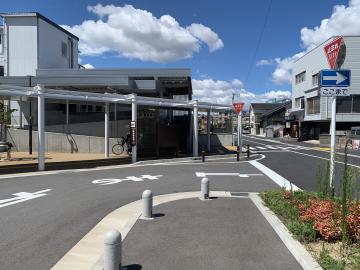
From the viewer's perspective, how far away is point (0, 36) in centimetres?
3791

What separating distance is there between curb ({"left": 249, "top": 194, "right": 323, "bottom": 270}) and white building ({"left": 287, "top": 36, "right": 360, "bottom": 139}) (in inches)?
1468

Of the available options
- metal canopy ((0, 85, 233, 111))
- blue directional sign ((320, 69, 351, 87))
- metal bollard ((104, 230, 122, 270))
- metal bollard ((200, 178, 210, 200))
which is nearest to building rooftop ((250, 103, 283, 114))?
metal canopy ((0, 85, 233, 111))

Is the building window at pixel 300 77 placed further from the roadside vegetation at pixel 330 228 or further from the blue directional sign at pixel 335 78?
the roadside vegetation at pixel 330 228

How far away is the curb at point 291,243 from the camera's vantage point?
5.30 metres

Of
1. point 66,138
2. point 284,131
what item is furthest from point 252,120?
point 66,138

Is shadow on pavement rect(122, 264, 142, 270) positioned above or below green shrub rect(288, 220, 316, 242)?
below

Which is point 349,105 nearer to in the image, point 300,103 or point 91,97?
point 300,103

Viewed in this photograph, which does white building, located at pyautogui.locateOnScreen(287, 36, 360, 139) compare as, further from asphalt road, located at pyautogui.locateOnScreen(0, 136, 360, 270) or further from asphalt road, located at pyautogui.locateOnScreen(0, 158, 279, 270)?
asphalt road, located at pyautogui.locateOnScreen(0, 158, 279, 270)

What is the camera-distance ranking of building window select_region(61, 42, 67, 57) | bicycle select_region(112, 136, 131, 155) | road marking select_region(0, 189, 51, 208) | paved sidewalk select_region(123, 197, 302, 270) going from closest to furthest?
paved sidewalk select_region(123, 197, 302, 270) < road marking select_region(0, 189, 51, 208) < bicycle select_region(112, 136, 131, 155) < building window select_region(61, 42, 67, 57)

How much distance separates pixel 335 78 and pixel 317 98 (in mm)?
45510

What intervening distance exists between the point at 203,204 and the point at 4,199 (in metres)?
5.06

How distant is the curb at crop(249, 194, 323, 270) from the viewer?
530 cm

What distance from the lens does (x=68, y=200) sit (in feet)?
33.3

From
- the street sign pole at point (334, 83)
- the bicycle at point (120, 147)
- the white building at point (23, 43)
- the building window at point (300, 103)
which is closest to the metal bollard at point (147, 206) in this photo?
the street sign pole at point (334, 83)
